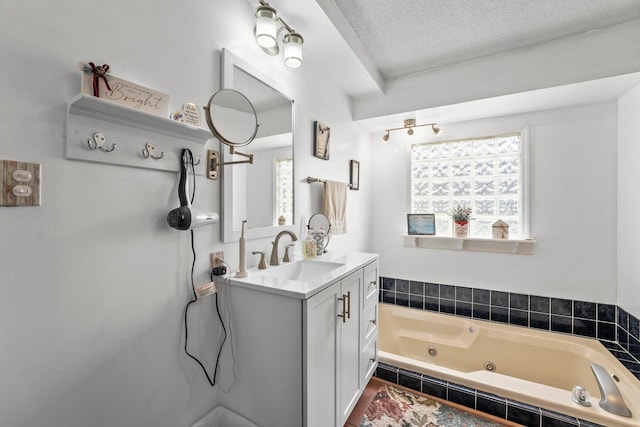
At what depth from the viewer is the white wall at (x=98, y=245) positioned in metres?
0.73

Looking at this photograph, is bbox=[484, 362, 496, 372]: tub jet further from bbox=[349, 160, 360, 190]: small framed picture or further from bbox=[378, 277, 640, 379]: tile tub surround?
bbox=[349, 160, 360, 190]: small framed picture

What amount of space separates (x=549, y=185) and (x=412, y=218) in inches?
49.5

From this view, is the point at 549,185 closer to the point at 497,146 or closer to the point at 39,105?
the point at 497,146

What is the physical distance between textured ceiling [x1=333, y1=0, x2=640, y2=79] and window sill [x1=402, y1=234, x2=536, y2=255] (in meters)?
1.69

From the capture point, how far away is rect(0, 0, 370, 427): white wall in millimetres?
732

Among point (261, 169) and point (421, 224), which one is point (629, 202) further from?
point (261, 169)

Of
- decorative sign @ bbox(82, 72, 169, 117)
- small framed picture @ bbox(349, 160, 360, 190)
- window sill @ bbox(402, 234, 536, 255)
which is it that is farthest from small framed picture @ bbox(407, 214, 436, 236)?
decorative sign @ bbox(82, 72, 169, 117)

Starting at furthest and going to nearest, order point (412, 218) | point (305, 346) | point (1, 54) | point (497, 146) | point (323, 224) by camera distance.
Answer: point (412, 218)
point (497, 146)
point (323, 224)
point (305, 346)
point (1, 54)

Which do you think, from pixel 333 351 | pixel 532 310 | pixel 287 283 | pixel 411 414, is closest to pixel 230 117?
pixel 287 283

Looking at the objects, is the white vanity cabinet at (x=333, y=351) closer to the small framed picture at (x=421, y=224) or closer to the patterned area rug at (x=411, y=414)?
the patterned area rug at (x=411, y=414)

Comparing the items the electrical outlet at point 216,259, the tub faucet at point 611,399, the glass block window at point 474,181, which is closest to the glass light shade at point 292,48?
the electrical outlet at point 216,259

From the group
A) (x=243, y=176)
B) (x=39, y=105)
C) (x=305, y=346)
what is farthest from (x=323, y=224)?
(x=39, y=105)

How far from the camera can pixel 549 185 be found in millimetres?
2484

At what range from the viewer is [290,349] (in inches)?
43.3
